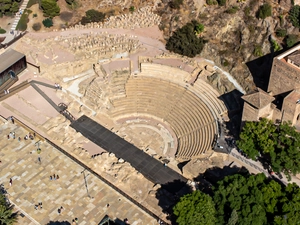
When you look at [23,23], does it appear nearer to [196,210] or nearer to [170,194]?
[170,194]

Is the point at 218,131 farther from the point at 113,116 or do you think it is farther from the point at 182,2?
the point at 182,2

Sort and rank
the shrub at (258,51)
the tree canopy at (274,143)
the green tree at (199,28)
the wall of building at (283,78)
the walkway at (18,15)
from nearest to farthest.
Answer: the tree canopy at (274,143), the wall of building at (283,78), the shrub at (258,51), the green tree at (199,28), the walkway at (18,15)

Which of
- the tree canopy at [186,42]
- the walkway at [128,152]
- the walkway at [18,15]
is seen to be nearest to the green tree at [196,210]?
the walkway at [128,152]

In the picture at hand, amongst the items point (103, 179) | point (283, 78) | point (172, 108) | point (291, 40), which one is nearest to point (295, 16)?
point (291, 40)

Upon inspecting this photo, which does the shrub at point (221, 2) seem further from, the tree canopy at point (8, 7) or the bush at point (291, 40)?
the tree canopy at point (8, 7)

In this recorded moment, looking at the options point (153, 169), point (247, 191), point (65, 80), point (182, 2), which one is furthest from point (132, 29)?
point (247, 191)

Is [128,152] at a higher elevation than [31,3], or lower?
lower
